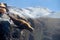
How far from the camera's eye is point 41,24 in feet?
36.8

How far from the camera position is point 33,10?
35.1 feet

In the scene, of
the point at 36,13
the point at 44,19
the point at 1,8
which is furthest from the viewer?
the point at 44,19

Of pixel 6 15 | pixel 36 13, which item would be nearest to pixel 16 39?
pixel 6 15

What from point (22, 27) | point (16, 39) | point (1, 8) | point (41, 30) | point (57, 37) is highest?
point (1, 8)

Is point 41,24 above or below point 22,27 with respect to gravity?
below

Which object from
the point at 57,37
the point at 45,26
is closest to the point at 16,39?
the point at 45,26

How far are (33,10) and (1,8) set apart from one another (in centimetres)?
391

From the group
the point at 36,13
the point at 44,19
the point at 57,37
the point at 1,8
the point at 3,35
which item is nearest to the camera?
the point at 3,35

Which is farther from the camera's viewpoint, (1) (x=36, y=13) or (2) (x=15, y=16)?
(1) (x=36, y=13)

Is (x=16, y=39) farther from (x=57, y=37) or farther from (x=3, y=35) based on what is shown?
(x=57, y=37)

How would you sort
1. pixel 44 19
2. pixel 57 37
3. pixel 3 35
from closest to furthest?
1. pixel 3 35
2. pixel 44 19
3. pixel 57 37

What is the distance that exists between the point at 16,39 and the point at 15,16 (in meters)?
0.93

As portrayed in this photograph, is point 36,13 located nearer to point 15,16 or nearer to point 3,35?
point 15,16

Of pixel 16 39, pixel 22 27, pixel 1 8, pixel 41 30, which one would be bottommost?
pixel 41 30
